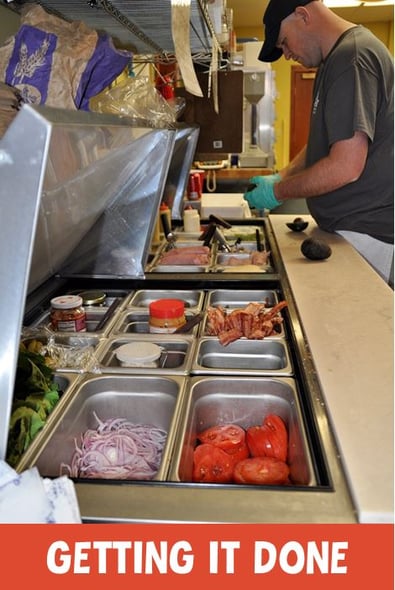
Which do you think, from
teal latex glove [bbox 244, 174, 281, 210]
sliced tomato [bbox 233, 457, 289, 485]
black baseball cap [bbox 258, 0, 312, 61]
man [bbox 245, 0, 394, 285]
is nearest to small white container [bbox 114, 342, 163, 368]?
sliced tomato [bbox 233, 457, 289, 485]

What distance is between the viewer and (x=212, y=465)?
3.09ft

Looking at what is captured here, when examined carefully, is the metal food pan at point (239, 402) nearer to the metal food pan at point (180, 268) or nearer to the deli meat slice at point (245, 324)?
the deli meat slice at point (245, 324)

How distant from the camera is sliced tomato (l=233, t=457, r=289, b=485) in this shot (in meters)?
0.87

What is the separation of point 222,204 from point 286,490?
2473mm

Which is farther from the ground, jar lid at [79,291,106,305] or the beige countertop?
the beige countertop

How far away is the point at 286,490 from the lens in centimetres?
69

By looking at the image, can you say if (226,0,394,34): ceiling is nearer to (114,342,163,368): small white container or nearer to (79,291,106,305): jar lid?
(79,291,106,305): jar lid

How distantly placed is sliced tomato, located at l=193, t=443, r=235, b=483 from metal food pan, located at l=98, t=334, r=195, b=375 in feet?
0.58

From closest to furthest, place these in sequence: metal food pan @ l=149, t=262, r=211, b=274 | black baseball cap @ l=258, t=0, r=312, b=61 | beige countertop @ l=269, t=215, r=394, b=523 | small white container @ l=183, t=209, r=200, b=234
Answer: beige countertop @ l=269, t=215, r=394, b=523
metal food pan @ l=149, t=262, r=211, b=274
black baseball cap @ l=258, t=0, r=312, b=61
small white container @ l=183, t=209, r=200, b=234

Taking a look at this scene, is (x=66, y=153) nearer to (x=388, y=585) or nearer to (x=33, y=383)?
(x=33, y=383)

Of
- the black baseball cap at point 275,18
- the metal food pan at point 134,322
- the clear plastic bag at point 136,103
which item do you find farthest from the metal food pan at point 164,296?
the black baseball cap at point 275,18

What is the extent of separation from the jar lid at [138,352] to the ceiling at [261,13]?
5.75m

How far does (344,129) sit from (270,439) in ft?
4.05

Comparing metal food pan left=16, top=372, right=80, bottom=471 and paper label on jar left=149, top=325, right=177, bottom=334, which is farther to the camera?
paper label on jar left=149, top=325, right=177, bottom=334
